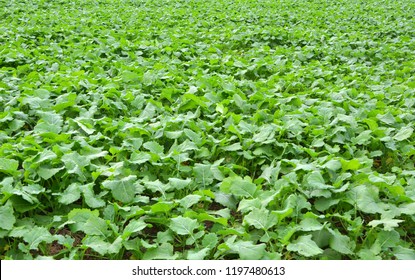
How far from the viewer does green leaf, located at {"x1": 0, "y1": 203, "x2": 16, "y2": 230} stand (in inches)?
103

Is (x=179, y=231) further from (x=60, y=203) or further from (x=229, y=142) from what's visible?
(x=229, y=142)

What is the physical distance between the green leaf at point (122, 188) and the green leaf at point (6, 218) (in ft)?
1.95

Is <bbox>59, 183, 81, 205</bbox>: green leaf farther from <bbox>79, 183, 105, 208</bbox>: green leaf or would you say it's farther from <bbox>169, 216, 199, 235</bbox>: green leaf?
<bbox>169, 216, 199, 235</bbox>: green leaf

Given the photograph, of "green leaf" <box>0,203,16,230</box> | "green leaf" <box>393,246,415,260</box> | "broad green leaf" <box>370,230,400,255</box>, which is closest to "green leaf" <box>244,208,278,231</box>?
"broad green leaf" <box>370,230,400,255</box>

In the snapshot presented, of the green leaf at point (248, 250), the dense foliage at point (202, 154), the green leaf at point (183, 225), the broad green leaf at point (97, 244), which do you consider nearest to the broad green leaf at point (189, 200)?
the dense foliage at point (202, 154)

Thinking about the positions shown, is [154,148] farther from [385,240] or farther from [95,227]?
[385,240]

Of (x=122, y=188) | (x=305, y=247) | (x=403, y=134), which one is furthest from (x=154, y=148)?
(x=403, y=134)

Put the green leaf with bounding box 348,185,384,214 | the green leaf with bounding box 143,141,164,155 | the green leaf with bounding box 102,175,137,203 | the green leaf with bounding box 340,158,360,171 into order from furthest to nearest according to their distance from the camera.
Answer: the green leaf with bounding box 143,141,164,155, the green leaf with bounding box 340,158,360,171, the green leaf with bounding box 102,175,137,203, the green leaf with bounding box 348,185,384,214

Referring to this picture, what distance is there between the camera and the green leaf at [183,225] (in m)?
2.61

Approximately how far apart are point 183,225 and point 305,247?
74 cm

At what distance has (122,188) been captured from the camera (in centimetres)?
297

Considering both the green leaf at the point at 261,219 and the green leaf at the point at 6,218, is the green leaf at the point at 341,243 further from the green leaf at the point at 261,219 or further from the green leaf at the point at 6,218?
the green leaf at the point at 6,218

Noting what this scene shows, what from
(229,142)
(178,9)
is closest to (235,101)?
(229,142)
